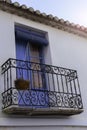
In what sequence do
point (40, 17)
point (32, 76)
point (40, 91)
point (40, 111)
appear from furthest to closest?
point (40, 17)
point (32, 76)
point (40, 91)
point (40, 111)

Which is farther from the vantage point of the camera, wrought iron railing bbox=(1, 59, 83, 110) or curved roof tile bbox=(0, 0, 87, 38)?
curved roof tile bbox=(0, 0, 87, 38)

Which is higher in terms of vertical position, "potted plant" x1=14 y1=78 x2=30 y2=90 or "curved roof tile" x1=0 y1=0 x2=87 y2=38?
"curved roof tile" x1=0 y1=0 x2=87 y2=38

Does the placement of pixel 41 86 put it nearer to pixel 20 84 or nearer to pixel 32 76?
pixel 32 76

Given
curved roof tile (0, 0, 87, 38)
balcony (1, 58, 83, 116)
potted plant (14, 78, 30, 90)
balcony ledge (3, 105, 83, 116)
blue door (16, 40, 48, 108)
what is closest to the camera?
balcony ledge (3, 105, 83, 116)

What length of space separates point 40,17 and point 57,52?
1.25 m

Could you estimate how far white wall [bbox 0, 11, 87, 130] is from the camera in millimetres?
6280

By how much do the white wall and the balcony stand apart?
27cm

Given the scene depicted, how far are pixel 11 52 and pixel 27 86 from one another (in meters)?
1.12

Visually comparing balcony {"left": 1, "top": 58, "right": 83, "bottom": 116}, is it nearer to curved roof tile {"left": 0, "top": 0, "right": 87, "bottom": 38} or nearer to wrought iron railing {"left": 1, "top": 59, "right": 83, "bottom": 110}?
wrought iron railing {"left": 1, "top": 59, "right": 83, "bottom": 110}

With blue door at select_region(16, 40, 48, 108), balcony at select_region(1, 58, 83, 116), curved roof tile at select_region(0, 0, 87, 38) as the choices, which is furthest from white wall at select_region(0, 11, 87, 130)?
blue door at select_region(16, 40, 48, 108)

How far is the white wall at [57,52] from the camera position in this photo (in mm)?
6280

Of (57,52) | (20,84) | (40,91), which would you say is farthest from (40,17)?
(20,84)

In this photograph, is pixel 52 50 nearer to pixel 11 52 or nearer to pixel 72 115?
pixel 11 52

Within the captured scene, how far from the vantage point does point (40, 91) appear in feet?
21.3
